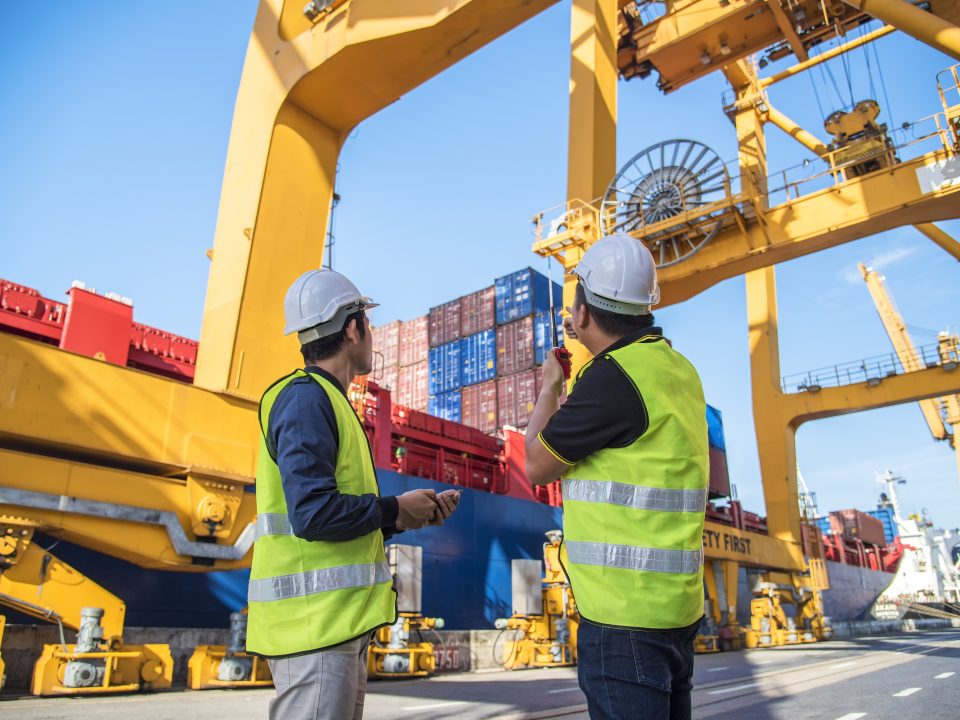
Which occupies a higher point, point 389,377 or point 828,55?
point 828,55

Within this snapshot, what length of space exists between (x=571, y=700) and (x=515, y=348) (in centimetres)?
1553

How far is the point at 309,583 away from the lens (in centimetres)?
164

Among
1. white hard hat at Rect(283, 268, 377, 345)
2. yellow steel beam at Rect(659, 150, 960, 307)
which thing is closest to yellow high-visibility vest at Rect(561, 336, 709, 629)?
white hard hat at Rect(283, 268, 377, 345)

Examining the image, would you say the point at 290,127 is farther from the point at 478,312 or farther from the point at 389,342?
the point at 389,342

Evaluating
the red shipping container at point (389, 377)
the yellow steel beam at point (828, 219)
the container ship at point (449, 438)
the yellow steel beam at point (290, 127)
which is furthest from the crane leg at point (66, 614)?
the red shipping container at point (389, 377)

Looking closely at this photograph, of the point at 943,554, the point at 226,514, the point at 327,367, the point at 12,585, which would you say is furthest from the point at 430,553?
the point at 943,554

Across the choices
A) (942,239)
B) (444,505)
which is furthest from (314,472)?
(942,239)

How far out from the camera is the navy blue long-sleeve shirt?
5.23 ft

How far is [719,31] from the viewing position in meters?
12.1

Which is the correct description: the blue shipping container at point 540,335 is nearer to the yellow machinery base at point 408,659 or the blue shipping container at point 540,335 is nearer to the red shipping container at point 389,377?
the red shipping container at point 389,377

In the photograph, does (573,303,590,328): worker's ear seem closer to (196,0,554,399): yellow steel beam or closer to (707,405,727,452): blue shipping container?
(196,0,554,399): yellow steel beam

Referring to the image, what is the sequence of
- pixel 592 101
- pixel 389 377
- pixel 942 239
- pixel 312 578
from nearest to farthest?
pixel 312 578, pixel 592 101, pixel 942 239, pixel 389 377

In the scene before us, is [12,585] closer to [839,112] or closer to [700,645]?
[700,645]

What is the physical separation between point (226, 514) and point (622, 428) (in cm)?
501
